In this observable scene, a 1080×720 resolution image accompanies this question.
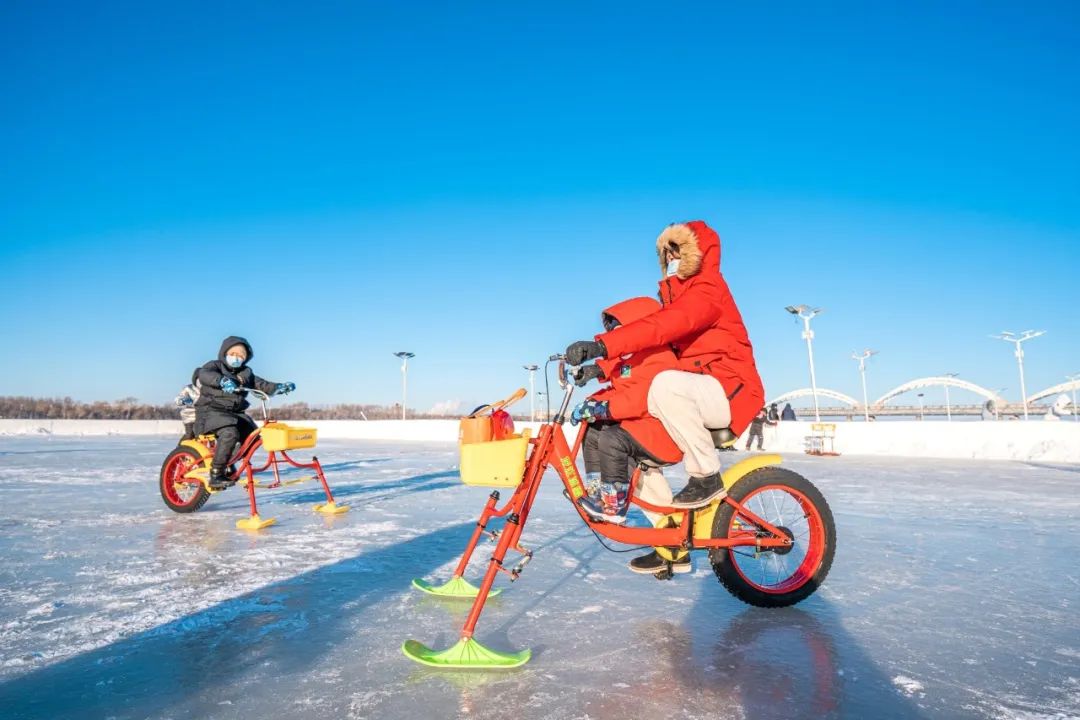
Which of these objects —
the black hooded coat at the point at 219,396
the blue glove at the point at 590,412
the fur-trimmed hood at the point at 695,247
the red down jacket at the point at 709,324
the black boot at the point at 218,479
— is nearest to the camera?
the blue glove at the point at 590,412

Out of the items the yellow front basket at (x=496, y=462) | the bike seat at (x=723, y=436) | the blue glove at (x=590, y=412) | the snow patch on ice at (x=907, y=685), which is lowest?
the snow patch on ice at (x=907, y=685)

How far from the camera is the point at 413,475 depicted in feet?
33.0

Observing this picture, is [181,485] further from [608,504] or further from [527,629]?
[608,504]

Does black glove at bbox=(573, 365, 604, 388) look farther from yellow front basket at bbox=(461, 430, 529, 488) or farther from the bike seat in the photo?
the bike seat

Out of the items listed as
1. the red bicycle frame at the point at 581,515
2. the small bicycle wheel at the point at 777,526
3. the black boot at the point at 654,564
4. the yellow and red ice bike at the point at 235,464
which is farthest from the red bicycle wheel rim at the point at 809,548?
the yellow and red ice bike at the point at 235,464

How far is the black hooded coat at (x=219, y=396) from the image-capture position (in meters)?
5.96

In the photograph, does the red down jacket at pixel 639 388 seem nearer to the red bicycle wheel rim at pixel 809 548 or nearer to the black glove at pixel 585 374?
the black glove at pixel 585 374

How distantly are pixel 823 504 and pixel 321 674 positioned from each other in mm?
2501

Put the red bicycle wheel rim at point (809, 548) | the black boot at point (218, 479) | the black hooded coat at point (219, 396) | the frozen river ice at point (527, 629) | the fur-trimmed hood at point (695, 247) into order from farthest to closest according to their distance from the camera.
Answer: the black hooded coat at point (219, 396)
the black boot at point (218, 479)
the red bicycle wheel rim at point (809, 548)
the fur-trimmed hood at point (695, 247)
the frozen river ice at point (527, 629)

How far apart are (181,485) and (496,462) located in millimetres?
5243

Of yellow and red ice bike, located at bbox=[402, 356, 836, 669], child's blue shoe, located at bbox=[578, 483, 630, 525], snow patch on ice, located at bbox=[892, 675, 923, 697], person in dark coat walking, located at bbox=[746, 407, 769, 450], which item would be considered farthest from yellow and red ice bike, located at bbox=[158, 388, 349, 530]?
person in dark coat walking, located at bbox=[746, 407, 769, 450]

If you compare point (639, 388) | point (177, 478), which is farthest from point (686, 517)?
point (177, 478)

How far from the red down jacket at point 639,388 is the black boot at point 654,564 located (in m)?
0.56

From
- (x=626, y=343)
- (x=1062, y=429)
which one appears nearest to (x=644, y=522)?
(x=626, y=343)
